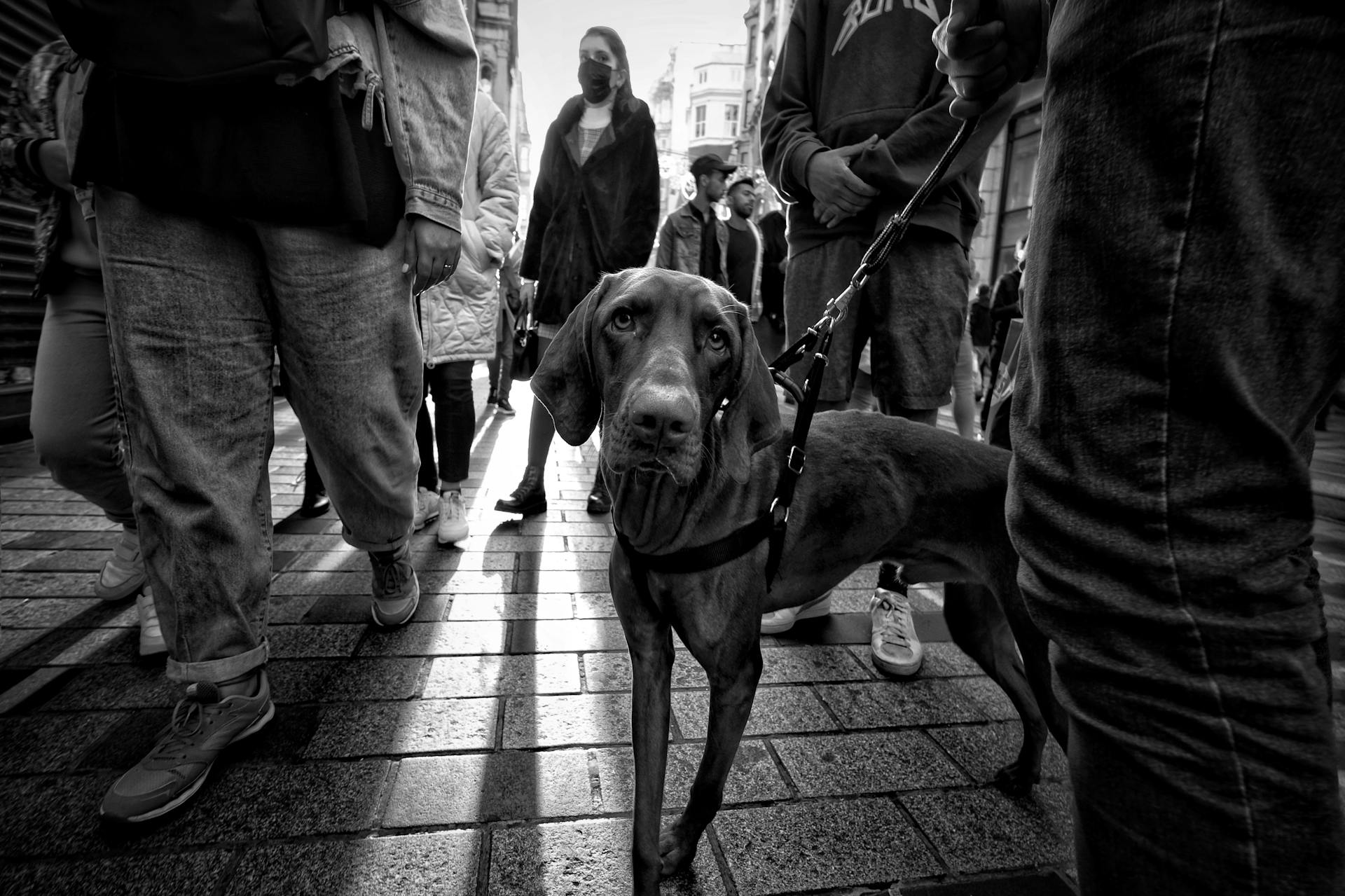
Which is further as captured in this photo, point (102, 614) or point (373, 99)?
point (102, 614)

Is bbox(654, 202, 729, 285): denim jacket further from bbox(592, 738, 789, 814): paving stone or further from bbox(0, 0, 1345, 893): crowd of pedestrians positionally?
bbox(592, 738, 789, 814): paving stone

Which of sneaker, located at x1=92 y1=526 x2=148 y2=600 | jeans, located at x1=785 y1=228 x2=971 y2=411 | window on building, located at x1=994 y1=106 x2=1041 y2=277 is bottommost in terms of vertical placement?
sneaker, located at x1=92 y1=526 x2=148 y2=600

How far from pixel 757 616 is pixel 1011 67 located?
145 centimetres

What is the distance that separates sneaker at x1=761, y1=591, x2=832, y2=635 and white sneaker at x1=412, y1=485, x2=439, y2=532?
2216mm

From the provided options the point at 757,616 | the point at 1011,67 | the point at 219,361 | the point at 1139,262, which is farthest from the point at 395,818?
the point at 1011,67

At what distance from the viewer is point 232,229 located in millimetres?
1820

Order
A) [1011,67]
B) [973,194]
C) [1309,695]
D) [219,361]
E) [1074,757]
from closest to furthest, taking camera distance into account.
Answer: [1309,695], [1074,757], [1011,67], [219,361], [973,194]

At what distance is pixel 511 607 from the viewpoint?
292 cm

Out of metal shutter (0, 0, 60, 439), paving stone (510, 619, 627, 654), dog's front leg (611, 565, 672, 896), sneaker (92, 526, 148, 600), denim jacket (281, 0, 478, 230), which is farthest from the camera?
metal shutter (0, 0, 60, 439)

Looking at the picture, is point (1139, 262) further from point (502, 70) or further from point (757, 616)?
point (502, 70)

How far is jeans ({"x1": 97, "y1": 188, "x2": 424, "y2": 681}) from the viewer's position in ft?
5.59

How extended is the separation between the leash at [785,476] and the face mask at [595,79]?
319 cm

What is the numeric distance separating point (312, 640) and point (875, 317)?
8.14ft

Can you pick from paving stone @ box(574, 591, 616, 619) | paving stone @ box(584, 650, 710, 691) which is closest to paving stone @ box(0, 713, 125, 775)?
paving stone @ box(584, 650, 710, 691)
